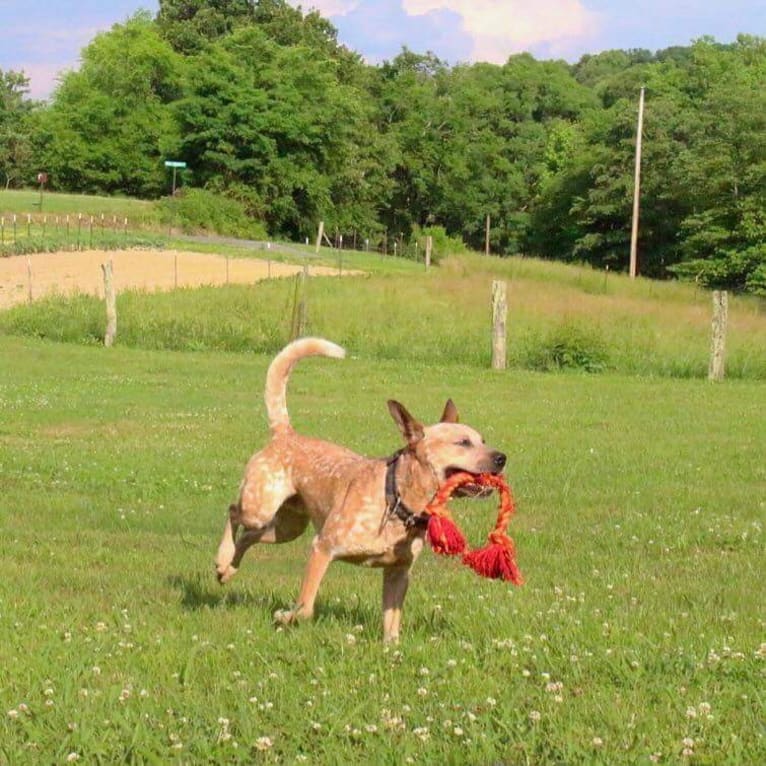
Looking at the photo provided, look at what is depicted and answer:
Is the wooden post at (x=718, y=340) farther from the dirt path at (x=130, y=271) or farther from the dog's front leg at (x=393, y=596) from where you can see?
the dirt path at (x=130, y=271)

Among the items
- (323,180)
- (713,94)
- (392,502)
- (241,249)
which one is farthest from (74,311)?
(323,180)

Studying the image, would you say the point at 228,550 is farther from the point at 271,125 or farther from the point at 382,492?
the point at 271,125

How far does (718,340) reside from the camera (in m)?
27.5

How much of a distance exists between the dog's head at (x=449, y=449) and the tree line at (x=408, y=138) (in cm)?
6287

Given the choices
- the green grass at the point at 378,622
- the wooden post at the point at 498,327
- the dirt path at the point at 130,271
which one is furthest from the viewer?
the dirt path at the point at 130,271

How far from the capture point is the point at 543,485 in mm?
13516

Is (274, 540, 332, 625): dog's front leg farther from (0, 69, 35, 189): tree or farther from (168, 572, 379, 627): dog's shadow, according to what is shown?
(0, 69, 35, 189): tree

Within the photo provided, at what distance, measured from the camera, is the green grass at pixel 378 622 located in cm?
529

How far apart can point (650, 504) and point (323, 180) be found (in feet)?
284

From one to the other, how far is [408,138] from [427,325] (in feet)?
274

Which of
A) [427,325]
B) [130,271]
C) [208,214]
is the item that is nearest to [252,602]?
[427,325]

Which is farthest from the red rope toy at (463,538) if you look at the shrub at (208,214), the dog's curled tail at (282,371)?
the shrub at (208,214)

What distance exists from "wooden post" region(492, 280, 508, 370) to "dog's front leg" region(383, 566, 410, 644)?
71.1 ft

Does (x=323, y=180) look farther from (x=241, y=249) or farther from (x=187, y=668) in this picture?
(x=187, y=668)
